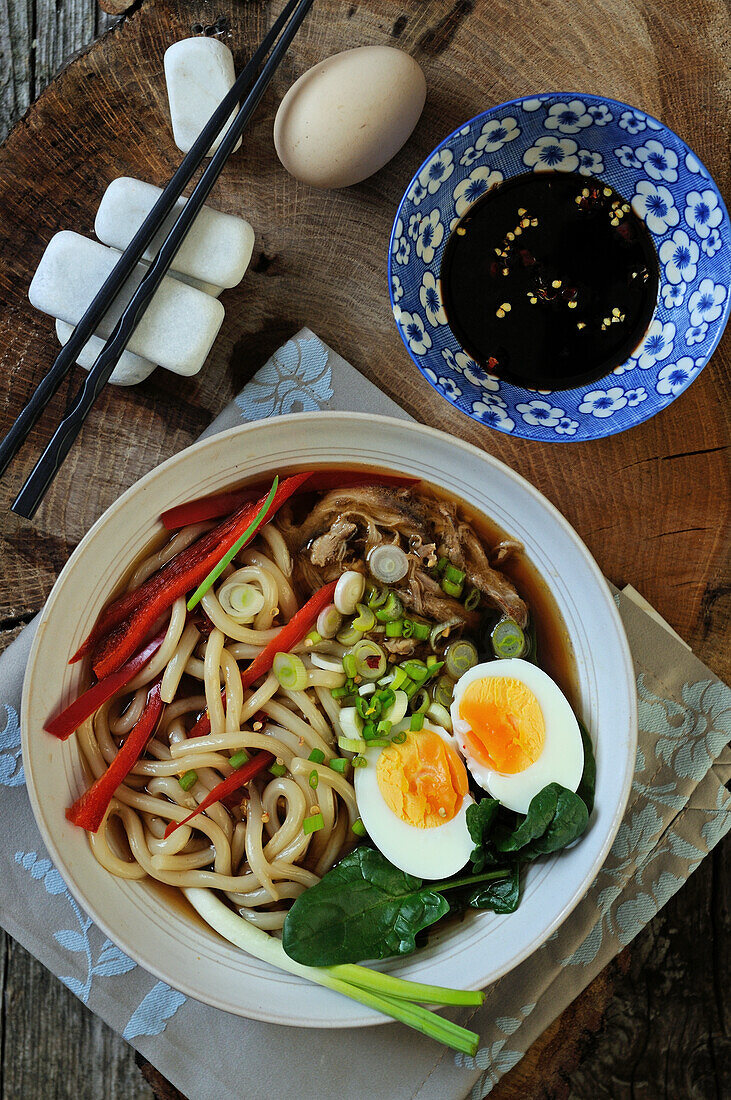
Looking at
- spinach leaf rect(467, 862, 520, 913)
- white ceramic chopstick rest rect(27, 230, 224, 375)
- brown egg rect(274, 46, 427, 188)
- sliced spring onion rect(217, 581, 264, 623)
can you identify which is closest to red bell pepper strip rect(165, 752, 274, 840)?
sliced spring onion rect(217, 581, 264, 623)

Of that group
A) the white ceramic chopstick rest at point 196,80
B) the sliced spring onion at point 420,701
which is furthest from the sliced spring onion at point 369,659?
the white ceramic chopstick rest at point 196,80

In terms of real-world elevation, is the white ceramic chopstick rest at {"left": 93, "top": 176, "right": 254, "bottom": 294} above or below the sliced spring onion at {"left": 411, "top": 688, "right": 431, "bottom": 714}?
above

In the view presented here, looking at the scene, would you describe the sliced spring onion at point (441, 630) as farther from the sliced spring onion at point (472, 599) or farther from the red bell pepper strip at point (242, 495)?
the red bell pepper strip at point (242, 495)

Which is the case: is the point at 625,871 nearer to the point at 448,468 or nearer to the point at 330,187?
the point at 448,468

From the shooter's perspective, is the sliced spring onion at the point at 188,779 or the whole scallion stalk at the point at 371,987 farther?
the sliced spring onion at the point at 188,779

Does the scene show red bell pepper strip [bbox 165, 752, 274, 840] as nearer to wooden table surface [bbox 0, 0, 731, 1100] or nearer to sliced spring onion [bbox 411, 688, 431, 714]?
sliced spring onion [bbox 411, 688, 431, 714]

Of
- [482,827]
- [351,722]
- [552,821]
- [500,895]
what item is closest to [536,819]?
[552,821]
